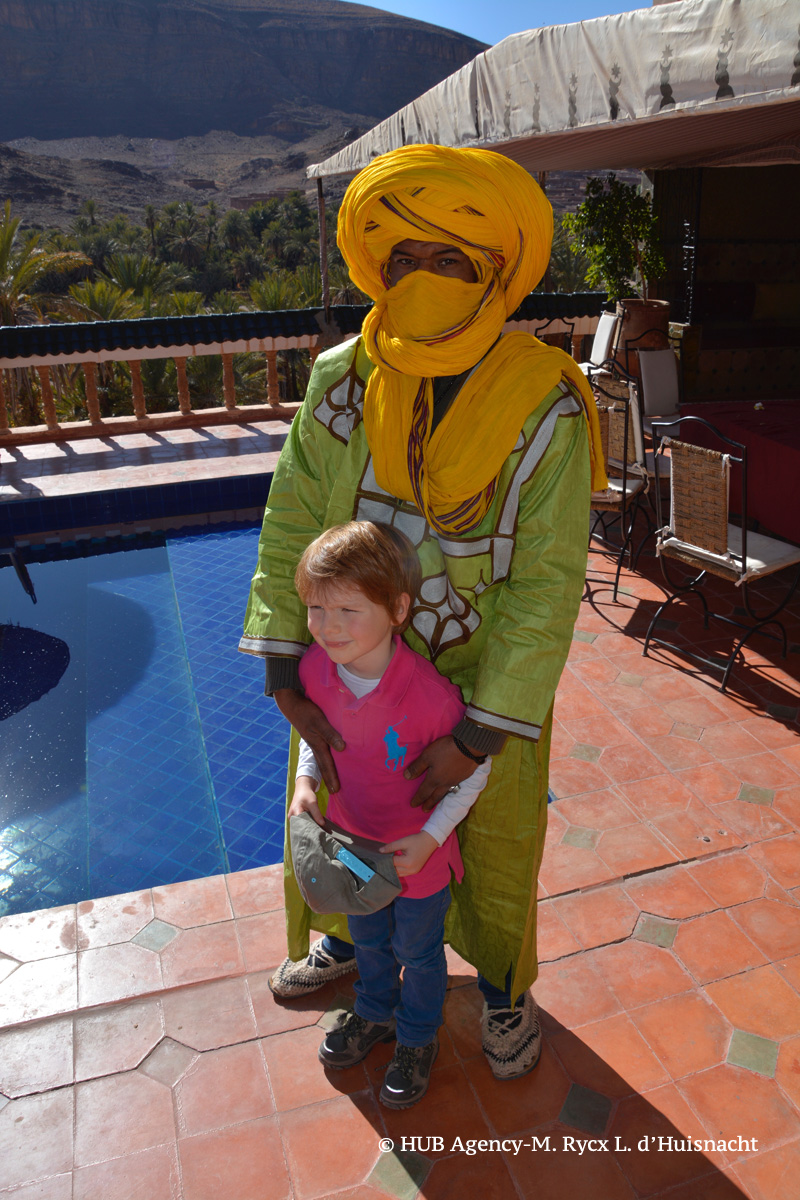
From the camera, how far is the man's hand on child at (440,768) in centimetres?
157

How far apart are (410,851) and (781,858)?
164cm

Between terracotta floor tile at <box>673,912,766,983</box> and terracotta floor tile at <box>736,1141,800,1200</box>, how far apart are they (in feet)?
1.52

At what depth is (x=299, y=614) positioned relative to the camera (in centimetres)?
177

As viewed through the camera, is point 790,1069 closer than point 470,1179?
No

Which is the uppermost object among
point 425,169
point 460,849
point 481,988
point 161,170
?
point 161,170

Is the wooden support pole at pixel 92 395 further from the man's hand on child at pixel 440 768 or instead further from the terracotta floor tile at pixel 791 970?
the terracotta floor tile at pixel 791 970

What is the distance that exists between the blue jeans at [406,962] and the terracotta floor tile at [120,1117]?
19.1 inches

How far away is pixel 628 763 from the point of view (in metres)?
3.16

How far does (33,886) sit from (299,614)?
70.1 inches

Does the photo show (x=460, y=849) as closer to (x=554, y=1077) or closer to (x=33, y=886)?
(x=554, y=1077)

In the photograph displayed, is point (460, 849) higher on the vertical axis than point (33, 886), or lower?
higher

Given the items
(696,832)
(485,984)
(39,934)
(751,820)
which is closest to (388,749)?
(485,984)

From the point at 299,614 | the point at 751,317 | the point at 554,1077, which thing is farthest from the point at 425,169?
the point at 751,317

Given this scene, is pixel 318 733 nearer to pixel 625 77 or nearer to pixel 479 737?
pixel 479 737
